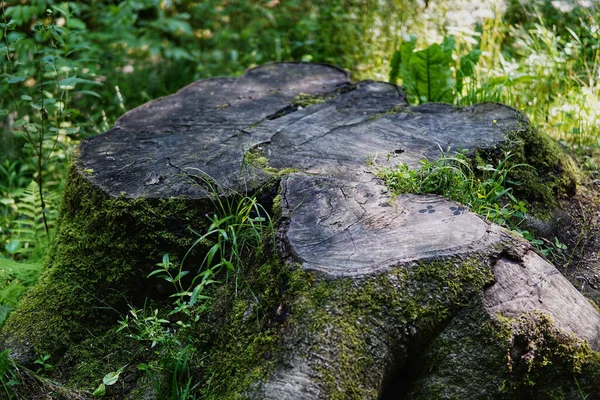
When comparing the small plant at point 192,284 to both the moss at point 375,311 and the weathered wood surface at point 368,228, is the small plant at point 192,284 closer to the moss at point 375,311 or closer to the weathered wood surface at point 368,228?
the weathered wood surface at point 368,228

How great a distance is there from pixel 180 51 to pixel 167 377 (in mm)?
3836

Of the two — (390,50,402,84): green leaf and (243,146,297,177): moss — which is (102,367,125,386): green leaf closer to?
(243,146,297,177): moss

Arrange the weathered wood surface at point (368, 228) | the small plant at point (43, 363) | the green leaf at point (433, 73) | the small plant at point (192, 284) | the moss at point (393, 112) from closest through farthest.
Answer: the weathered wood surface at point (368, 228) → the small plant at point (192, 284) → the small plant at point (43, 363) → the moss at point (393, 112) → the green leaf at point (433, 73)

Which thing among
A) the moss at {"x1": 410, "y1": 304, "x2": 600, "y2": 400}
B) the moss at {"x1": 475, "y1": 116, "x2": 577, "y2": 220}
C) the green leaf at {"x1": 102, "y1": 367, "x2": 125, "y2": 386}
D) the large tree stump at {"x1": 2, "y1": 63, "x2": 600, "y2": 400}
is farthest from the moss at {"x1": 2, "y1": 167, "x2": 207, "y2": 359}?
the moss at {"x1": 475, "y1": 116, "x2": 577, "y2": 220}

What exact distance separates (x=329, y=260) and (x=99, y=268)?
117 cm

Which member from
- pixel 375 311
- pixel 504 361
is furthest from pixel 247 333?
pixel 504 361

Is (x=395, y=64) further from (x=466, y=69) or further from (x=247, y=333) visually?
(x=247, y=333)

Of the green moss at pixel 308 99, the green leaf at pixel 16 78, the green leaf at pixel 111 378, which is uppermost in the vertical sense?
the green leaf at pixel 16 78

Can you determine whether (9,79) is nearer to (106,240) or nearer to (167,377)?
(106,240)

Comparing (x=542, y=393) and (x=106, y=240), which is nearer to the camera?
(x=542, y=393)

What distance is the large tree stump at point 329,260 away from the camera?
6.45 feet

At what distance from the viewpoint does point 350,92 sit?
3.59 m

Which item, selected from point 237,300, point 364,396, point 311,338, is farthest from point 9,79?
point 364,396

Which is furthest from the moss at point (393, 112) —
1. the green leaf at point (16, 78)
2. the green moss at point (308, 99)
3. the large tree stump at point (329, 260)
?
the green leaf at point (16, 78)
